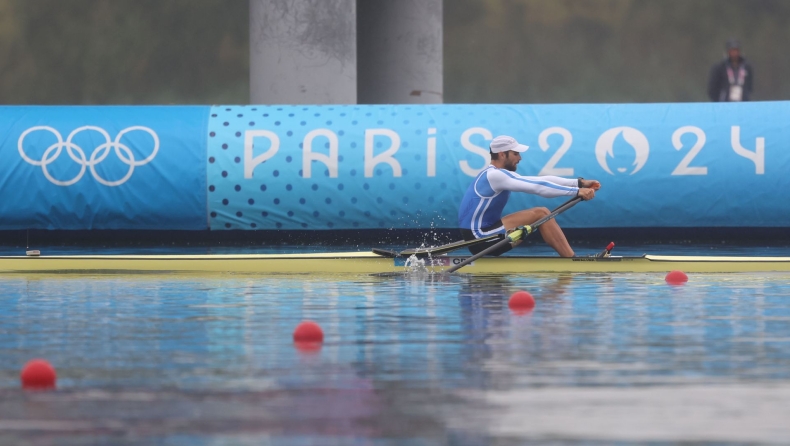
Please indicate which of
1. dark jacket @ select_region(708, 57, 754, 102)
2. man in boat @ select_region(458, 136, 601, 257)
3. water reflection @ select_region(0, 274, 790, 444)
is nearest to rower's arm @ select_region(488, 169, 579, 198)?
A: man in boat @ select_region(458, 136, 601, 257)

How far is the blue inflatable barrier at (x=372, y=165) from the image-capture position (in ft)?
53.9

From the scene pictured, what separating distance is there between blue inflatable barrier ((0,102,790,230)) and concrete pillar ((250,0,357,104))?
245cm

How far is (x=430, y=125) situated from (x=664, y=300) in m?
6.89

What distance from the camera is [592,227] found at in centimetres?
1672

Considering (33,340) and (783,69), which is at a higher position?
(783,69)

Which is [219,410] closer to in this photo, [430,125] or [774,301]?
[774,301]

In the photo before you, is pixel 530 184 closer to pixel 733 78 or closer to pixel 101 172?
pixel 101 172

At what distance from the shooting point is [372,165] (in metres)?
16.5

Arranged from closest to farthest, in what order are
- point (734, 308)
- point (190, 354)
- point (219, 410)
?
point (219, 410)
point (190, 354)
point (734, 308)

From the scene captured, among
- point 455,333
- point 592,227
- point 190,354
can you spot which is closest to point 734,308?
point 455,333

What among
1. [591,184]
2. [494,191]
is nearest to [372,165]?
[494,191]

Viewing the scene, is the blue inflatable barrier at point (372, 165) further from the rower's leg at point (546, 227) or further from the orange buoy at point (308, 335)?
the orange buoy at point (308, 335)

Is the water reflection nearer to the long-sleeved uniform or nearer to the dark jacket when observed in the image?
the long-sleeved uniform

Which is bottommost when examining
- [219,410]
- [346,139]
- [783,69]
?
[219,410]
